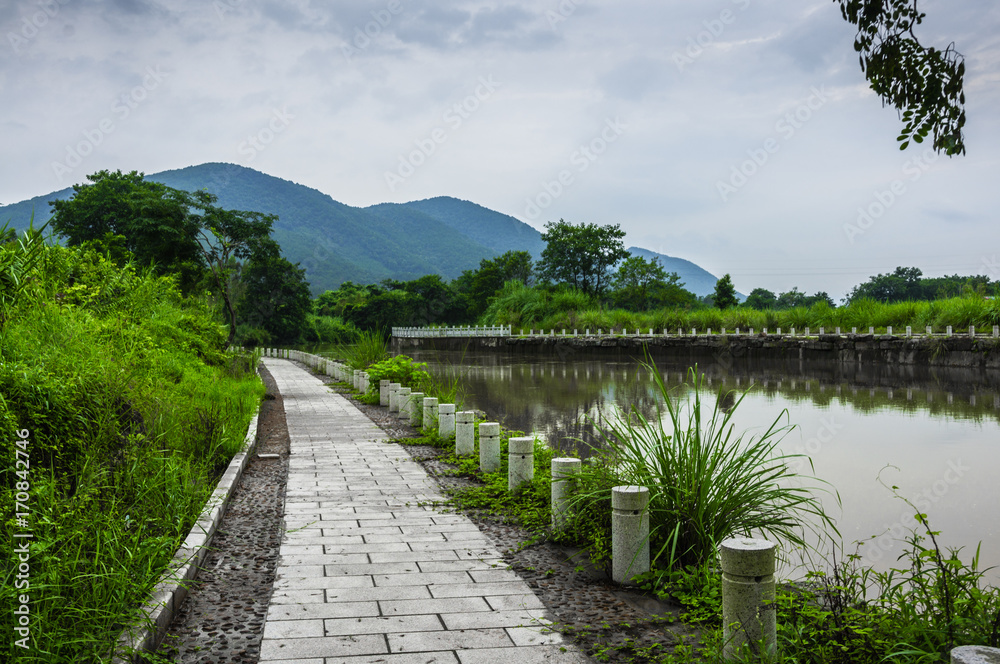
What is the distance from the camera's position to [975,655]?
7.52 feet

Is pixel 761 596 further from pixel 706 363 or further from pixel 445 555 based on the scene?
pixel 706 363

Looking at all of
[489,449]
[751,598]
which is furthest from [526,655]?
[489,449]

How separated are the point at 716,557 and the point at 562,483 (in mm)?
1445

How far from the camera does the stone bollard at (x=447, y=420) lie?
10.8 m

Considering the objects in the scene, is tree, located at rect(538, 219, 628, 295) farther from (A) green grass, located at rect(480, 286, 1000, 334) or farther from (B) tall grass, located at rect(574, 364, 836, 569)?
(B) tall grass, located at rect(574, 364, 836, 569)

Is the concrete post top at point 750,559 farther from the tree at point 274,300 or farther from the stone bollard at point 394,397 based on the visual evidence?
the tree at point 274,300

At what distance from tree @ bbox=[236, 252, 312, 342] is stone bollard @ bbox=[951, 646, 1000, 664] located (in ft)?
216

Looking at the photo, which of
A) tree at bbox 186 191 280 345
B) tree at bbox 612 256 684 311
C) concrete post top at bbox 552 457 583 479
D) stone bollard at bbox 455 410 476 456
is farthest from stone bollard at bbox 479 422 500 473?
tree at bbox 612 256 684 311

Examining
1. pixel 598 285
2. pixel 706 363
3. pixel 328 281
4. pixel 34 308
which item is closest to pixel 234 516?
pixel 34 308

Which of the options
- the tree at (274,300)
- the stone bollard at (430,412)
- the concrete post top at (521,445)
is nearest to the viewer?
the concrete post top at (521,445)

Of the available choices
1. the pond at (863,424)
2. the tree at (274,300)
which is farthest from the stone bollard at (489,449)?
the tree at (274,300)

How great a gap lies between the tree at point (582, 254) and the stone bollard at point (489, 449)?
67065mm

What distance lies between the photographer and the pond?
711cm

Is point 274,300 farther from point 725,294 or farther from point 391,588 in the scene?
point 391,588
